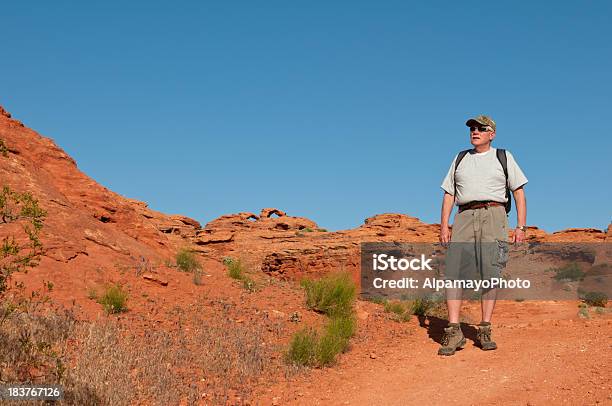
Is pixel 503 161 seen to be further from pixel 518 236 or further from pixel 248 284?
pixel 248 284

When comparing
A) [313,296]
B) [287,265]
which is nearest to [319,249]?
[287,265]

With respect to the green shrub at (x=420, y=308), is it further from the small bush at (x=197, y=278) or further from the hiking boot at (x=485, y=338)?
the small bush at (x=197, y=278)

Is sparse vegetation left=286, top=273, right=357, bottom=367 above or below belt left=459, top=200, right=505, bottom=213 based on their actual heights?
below

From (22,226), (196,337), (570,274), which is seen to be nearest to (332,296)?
(196,337)

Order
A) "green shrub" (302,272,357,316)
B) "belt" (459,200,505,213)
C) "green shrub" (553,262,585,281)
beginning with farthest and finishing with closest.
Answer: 1. "green shrub" (553,262,585,281)
2. "green shrub" (302,272,357,316)
3. "belt" (459,200,505,213)

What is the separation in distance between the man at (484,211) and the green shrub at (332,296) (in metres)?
2.57

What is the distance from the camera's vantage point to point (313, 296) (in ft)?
30.0

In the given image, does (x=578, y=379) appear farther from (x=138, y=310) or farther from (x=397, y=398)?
(x=138, y=310)

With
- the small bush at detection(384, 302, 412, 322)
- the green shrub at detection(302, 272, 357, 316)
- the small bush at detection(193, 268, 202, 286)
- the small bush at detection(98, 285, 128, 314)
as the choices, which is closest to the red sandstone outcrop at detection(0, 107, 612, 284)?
the small bush at detection(193, 268, 202, 286)

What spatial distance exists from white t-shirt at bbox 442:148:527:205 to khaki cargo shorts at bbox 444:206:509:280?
0.17 metres

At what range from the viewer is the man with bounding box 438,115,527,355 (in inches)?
252

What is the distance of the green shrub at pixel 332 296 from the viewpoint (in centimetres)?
896

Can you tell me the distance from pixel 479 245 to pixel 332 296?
10.5ft

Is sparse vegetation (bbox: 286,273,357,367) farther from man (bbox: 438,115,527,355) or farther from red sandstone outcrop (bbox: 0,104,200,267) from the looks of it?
red sandstone outcrop (bbox: 0,104,200,267)
